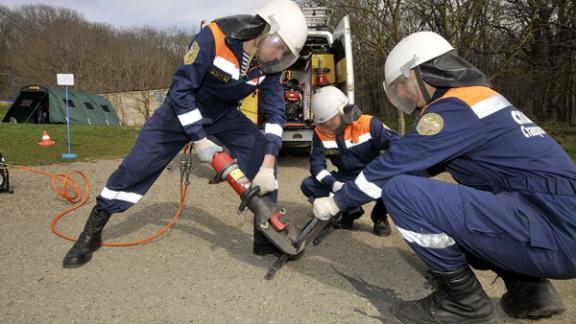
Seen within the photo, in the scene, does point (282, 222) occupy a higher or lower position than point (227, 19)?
lower

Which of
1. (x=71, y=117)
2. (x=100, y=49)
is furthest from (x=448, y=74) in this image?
(x=100, y=49)

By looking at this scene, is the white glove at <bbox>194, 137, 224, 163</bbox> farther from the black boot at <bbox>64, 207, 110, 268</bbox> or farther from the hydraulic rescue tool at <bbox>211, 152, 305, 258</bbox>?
the black boot at <bbox>64, 207, 110, 268</bbox>

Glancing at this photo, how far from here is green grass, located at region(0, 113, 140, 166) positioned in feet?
24.3

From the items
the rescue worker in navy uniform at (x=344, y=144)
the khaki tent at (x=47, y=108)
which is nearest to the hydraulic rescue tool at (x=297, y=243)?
the rescue worker in navy uniform at (x=344, y=144)

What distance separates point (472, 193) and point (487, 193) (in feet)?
0.25

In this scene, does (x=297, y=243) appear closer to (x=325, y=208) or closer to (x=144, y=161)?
(x=325, y=208)

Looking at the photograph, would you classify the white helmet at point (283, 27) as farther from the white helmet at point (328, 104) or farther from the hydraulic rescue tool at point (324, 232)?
the hydraulic rescue tool at point (324, 232)

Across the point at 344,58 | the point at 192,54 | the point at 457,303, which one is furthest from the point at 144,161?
the point at 344,58

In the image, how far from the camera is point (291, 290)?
2.46 m

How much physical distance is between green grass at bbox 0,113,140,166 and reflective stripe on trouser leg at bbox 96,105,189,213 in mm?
5026

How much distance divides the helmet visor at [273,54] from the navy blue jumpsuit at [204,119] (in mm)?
135

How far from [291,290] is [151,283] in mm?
900

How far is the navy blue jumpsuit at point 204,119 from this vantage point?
2629 millimetres

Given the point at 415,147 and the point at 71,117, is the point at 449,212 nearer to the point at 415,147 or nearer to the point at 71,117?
the point at 415,147
